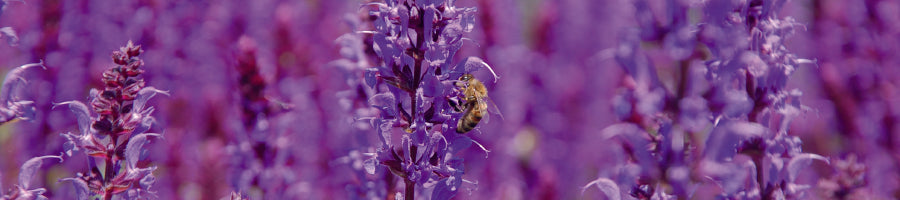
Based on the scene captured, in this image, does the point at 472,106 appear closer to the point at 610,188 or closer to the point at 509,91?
the point at 610,188

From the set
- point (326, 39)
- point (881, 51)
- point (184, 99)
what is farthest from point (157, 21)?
point (881, 51)

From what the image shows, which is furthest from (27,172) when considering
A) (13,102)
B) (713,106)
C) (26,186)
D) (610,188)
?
(713,106)

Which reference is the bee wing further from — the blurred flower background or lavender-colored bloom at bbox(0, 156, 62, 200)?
lavender-colored bloom at bbox(0, 156, 62, 200)

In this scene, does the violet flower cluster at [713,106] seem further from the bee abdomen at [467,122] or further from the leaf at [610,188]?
the bee abdomen at [467,122]

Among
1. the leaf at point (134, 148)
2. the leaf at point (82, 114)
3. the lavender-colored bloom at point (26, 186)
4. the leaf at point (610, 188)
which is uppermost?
the leaf at point (82, 114)

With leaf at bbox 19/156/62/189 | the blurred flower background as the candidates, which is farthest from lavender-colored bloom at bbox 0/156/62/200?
the blurred flower background

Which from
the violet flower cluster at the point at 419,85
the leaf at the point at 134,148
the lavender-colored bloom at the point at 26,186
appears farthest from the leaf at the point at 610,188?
the lavender-colored bloom at the point at 26,186
